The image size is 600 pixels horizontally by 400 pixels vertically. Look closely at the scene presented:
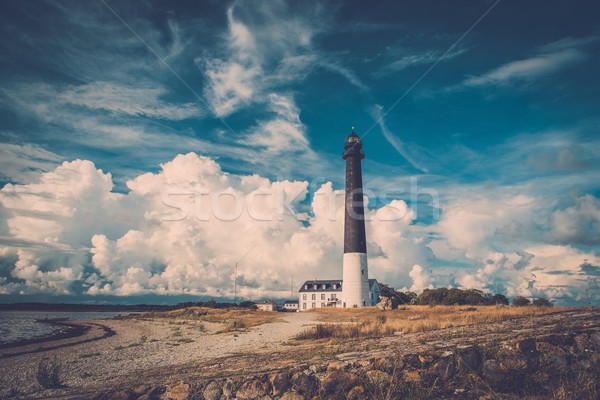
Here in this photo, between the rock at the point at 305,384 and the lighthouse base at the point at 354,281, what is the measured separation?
44.8 metres

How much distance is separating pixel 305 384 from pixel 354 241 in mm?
45173

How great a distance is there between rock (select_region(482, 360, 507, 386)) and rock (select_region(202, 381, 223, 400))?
643 centimetres

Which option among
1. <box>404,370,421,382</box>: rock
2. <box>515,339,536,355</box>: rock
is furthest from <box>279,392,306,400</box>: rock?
<box>515,339,536,355</box>: rock

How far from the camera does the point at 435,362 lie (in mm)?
8930

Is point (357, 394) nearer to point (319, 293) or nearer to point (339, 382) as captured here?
point (339, 382)

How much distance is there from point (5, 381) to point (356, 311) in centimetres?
3808

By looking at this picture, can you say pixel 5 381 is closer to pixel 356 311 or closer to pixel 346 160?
pixel 356 311

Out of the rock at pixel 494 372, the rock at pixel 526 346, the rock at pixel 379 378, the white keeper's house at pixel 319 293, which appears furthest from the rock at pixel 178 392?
the white keeper's house at pixel 319 293

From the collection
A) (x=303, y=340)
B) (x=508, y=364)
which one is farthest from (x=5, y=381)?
(x=508, y=364)

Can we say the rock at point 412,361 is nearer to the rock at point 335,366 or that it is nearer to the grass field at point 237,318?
the rock at point 335,366

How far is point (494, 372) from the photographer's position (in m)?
8.84

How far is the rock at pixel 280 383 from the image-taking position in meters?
8.45

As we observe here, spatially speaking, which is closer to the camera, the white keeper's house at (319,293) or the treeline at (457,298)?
the treeline at (457,298)

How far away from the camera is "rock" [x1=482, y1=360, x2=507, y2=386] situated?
870cm
